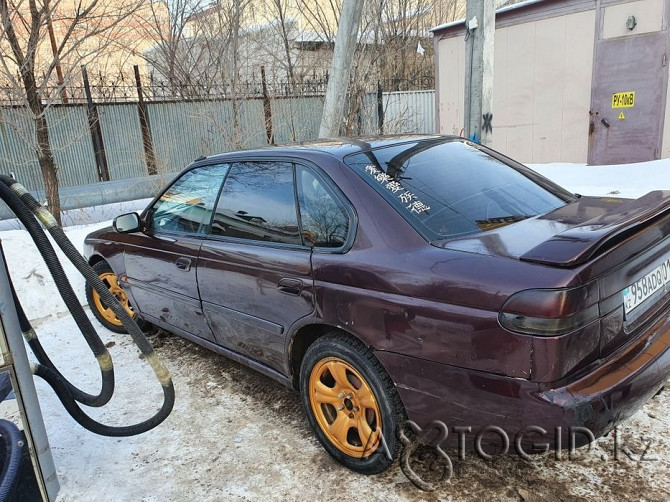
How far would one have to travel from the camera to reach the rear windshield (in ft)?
7.78

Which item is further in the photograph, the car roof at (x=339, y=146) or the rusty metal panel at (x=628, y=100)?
the rusty metal panel at (x=628, y=100)

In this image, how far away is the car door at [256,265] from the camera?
2.64 metres

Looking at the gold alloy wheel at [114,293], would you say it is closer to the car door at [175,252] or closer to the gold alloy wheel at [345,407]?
the car door at [175,252]

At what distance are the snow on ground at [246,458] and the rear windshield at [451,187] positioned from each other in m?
1.22

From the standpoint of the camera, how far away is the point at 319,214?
2609mm

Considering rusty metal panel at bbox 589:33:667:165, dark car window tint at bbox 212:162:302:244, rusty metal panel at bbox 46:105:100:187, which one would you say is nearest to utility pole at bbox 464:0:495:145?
rusty metal panel at bbox 589:33:667:165

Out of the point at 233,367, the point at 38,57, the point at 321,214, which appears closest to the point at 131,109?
the point at 38,57

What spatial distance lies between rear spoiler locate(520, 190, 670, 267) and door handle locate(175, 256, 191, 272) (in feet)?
7.16

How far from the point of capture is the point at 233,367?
3.76 m

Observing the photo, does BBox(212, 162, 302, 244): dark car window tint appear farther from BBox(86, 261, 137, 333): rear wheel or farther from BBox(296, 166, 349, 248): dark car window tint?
BBox(86, 261, 137, 333): rear wheel

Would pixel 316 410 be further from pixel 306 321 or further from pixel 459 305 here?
pixel 459 305

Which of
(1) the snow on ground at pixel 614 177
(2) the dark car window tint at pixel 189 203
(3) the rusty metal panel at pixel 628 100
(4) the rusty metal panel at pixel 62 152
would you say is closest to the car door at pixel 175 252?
(2) the dark car window tint at pixel 189 203

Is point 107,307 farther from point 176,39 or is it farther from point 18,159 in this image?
point 176,39

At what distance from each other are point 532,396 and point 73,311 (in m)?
2.04
